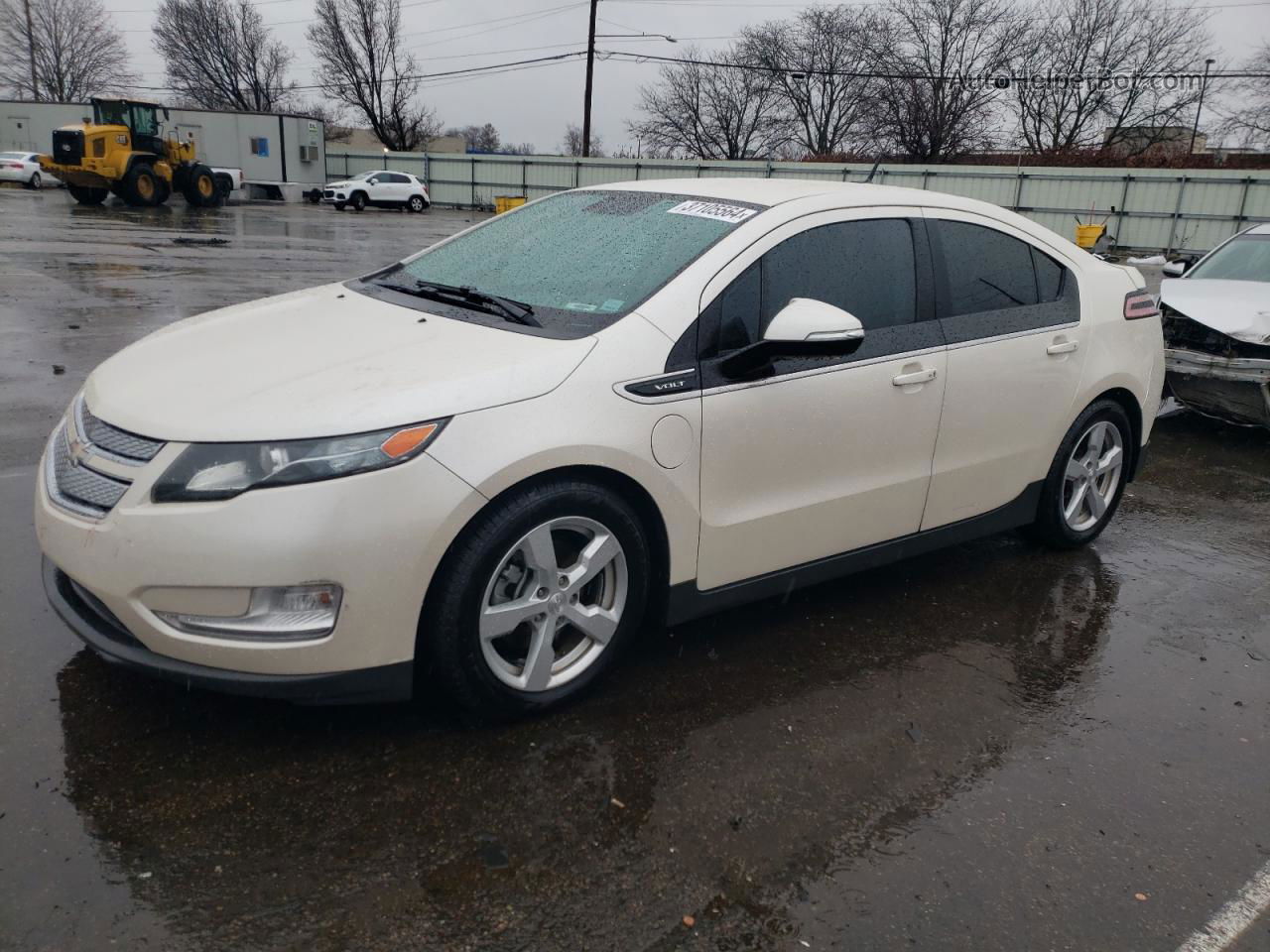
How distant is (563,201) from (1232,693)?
319cm

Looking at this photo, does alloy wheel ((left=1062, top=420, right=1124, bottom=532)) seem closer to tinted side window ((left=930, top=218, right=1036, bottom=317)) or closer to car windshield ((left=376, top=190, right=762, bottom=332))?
tinted side window ((left=930, top=218, right=1036, bottom=317))

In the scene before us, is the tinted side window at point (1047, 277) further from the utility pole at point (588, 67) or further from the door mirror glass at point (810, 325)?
the utility pole at point (588, 67)

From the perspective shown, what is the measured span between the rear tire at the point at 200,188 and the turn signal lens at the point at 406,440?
102 ft

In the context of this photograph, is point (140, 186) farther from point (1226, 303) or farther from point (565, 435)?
point (565, 435)

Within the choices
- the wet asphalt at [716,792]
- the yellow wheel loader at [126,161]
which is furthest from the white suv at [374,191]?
the wet asphalt at [716,792]

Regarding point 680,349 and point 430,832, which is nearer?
point 430,832

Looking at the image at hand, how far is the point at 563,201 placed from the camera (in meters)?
4.27

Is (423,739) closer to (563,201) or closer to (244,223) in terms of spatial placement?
(563,201)

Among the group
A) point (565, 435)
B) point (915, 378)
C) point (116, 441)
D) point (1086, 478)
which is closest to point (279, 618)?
point (116, 441)

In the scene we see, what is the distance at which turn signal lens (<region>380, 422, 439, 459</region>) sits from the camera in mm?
2633

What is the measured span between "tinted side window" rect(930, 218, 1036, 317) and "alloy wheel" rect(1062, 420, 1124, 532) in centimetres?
81

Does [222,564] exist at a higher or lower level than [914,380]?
lower

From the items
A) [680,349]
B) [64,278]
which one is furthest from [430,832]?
[64,278]

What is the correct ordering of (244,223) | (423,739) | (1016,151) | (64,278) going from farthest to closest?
(1016,151), (244,223), (64,278), (423,739)
